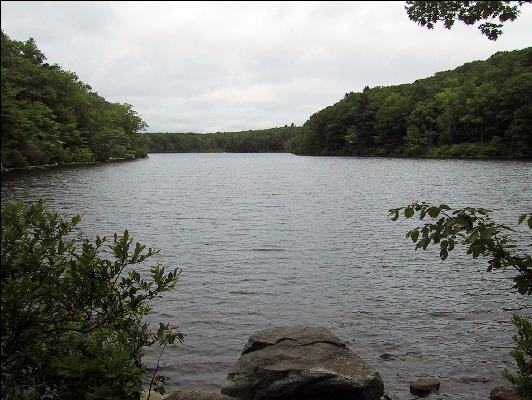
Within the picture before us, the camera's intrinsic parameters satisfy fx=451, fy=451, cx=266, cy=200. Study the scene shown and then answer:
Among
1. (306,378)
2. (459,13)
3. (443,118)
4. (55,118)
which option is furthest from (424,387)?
(443,118)

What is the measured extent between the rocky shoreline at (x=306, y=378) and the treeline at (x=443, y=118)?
319 ft

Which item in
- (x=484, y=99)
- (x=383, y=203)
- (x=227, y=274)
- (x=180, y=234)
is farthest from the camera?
(x=484, y=99)

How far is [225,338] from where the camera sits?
10203 millimetres

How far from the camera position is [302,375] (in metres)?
6.80

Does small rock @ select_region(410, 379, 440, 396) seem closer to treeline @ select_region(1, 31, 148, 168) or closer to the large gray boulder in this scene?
the large gray boulder

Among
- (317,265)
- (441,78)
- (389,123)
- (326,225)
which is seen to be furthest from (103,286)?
(441,78)

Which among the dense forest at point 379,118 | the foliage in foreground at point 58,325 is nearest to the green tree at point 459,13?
the foliage in foreground at point 58,325

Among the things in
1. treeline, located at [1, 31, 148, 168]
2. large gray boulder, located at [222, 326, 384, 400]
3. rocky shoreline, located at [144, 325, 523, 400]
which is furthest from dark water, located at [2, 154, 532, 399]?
treeline, located at [1, 31, 148, 168]

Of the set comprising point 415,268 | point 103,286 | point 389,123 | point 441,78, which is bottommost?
point 415,268

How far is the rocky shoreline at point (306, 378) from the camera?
22.1ft

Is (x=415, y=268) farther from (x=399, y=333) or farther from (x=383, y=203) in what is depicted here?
(x=383, y=203)

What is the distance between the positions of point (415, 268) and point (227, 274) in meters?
6.67

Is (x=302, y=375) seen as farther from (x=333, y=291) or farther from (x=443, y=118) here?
(x=443, y=118)

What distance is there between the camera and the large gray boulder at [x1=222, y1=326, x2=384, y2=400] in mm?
6762
